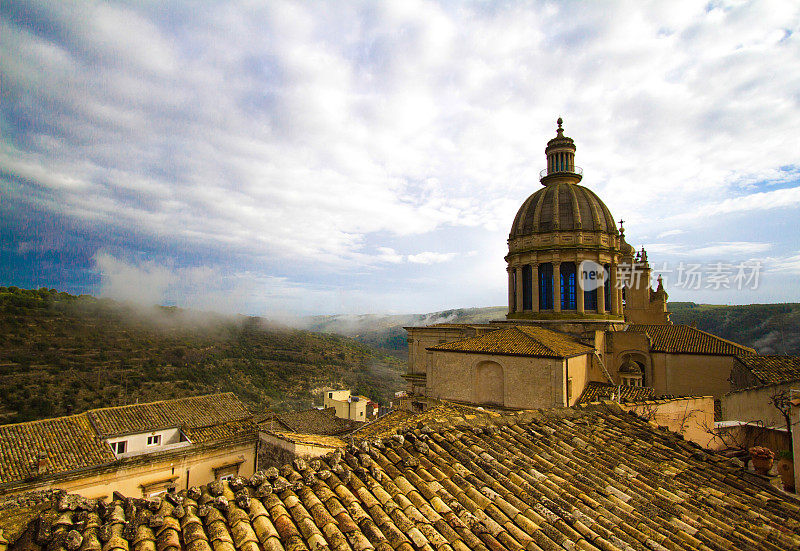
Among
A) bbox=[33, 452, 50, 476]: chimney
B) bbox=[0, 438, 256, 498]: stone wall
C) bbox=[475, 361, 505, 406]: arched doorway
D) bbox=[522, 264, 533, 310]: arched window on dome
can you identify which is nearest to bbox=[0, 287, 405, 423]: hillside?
bbox=[33, 452, 50, 476]: chimney

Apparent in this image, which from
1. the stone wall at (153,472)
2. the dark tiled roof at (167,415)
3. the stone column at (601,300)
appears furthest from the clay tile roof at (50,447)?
the stone column at (601,300)

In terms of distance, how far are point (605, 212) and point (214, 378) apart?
5363cm

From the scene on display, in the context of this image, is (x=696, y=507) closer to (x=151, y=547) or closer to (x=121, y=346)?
(x=151, y=547)

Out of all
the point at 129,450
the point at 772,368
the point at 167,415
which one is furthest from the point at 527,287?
the point at 129,450

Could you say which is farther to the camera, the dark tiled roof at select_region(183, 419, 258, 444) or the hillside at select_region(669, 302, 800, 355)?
the hillside at select_region(669, 302, 800, 355)

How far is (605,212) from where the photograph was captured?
1049 inches

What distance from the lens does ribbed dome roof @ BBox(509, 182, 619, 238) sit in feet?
83.5

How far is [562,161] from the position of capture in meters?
29.1

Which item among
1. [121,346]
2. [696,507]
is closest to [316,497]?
[696,507]

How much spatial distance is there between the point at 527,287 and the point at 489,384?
36.6 feet

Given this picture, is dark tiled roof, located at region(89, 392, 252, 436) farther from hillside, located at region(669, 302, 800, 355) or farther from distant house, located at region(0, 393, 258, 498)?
hillside, located at region(669, 302, 800, 355)

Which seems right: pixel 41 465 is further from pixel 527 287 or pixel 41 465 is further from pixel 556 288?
pixel 556 288

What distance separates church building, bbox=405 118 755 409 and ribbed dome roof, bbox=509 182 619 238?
2.8 inches

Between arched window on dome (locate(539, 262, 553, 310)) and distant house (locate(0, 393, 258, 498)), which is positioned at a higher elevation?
arched window on dome (locate(539, 262, 553, 310))
